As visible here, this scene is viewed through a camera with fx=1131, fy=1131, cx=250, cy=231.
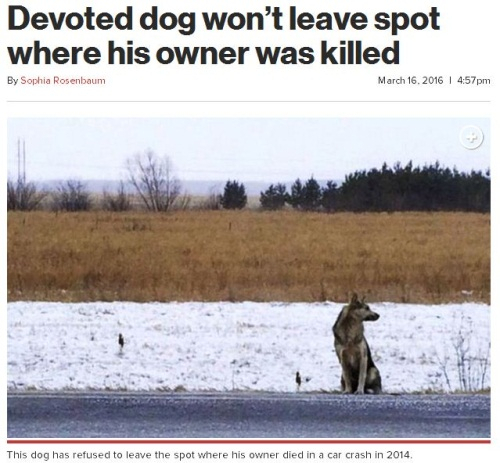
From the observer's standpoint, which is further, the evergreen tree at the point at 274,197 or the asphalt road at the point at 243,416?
the evergreen tree at the point at 274,197

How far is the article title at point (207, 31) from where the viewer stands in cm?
834

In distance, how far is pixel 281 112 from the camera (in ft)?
27.9

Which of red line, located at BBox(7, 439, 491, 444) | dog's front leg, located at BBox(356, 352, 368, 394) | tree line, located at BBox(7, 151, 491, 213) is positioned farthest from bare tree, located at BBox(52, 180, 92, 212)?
red line, located at BBox(7, 439, 491, 444)

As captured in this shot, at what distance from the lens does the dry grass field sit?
11.7m

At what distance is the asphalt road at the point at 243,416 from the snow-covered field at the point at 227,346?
1.15m

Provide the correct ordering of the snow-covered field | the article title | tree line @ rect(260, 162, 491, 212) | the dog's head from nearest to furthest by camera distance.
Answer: the article title, the dog's head, the snow-covered field, tree line @ rect(260, 162, 491, 212)

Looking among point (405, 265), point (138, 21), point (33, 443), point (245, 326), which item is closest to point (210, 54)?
point (138, 21)

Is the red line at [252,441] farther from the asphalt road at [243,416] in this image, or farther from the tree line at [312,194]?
the tree line at [312,194]

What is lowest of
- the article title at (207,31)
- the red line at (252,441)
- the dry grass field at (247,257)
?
the red line at (252,441)

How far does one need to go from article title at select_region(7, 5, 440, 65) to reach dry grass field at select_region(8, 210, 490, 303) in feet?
10.2

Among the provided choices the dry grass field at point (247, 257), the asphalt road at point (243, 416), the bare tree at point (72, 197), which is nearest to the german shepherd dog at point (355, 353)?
the asphalt road at point (243, 416)

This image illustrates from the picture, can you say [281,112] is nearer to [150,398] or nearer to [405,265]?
[150,398]

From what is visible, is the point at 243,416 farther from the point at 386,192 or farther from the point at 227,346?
the point at 386,192

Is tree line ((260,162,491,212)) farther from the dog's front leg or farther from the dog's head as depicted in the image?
the dog's front leg
